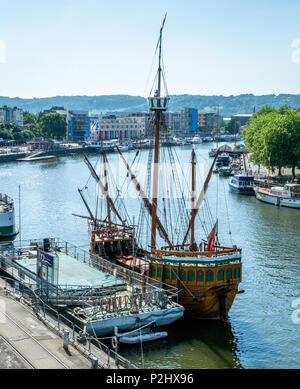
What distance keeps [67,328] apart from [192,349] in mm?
5708

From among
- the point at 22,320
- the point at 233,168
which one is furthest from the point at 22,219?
the point at 233,168

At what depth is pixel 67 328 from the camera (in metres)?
23.9

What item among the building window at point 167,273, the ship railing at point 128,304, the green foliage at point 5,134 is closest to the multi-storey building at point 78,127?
the green foliage at point 5,134

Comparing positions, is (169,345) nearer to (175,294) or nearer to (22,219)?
(175,294)

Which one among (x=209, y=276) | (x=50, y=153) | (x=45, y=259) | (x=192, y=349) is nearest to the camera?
(x=192, y=349)

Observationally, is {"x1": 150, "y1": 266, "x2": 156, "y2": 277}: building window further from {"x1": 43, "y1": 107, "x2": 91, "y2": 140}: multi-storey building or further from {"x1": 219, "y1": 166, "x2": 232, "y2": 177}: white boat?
{"x1": 43, "y1": 107, "x2": 91, "y2": 140}: multi-storey building

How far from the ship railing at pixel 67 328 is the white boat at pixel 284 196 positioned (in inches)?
1591

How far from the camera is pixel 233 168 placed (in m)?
99.1

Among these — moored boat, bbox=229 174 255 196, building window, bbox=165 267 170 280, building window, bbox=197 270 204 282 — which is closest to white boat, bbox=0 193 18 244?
building window, bbox=165 267 170 280

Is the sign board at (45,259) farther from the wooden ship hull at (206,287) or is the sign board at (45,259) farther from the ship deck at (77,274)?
the wooden ship hull at (206,287)

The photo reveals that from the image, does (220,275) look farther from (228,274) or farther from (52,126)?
(52,126)

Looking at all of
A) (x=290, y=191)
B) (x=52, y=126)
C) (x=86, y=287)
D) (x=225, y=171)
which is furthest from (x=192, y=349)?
(x=52, y=126)
